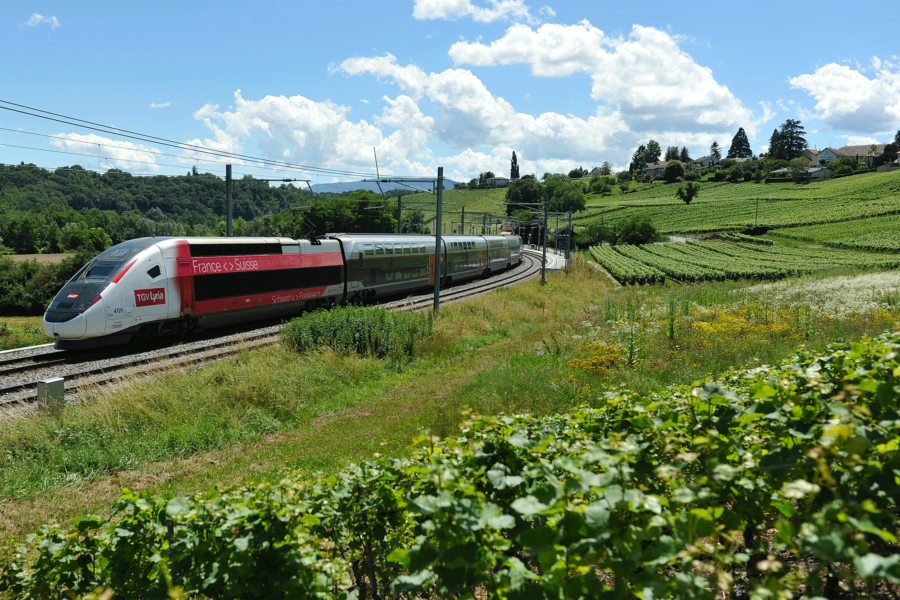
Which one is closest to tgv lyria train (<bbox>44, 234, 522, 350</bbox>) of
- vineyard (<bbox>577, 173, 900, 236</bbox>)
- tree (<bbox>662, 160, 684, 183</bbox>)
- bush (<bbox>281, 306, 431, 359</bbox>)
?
bush (<bbox>281, 306, 431, 359</bbox>)

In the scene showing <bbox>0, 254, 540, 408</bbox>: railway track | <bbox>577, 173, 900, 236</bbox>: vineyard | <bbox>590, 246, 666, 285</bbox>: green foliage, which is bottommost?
<bbox>590, 246, 666, 285</bbox>: green foliage

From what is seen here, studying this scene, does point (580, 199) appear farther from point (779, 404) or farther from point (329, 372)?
point (779, 404)

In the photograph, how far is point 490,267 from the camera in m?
47.0

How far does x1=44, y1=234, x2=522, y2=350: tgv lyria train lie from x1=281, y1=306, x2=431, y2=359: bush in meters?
3.62

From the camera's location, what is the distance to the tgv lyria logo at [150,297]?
1648 centimetres

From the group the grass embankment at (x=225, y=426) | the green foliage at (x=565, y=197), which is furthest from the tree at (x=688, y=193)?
the grass embankment at (x=225, y=426)

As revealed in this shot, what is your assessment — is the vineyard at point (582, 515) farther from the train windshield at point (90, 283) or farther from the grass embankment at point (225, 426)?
the train windshield at point (90, 283)

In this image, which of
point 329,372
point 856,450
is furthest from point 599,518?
point 329,372

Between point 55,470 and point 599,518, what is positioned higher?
point 599,518

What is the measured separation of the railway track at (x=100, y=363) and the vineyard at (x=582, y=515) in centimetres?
1195

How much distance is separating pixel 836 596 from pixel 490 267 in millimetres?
44048

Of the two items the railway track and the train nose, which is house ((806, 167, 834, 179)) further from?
the train nose

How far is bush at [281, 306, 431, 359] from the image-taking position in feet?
55.1

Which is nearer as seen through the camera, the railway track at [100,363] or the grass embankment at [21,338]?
the railway track at [100,363]
